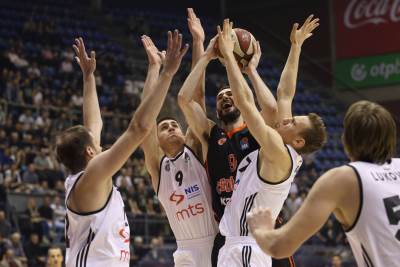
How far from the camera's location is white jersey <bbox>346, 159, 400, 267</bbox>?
3293 mm

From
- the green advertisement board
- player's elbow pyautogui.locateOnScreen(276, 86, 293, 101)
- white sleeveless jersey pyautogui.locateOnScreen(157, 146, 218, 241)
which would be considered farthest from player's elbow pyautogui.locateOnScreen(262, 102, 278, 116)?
the green advertisement board

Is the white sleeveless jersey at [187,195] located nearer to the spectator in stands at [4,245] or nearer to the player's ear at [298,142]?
the player's ear at [298,142]

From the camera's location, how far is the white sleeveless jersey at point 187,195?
620cm

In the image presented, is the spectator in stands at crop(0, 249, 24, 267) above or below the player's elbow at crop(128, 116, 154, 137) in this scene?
below

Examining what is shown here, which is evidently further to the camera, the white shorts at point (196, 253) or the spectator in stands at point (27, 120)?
the spectator in stands at point (27, 120)

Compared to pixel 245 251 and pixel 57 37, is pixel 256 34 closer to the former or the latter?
pixel 57 37

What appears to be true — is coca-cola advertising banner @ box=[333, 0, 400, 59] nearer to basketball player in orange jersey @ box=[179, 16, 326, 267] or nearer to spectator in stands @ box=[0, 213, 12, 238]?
spectator in stands @ box=[0, 213, 12, 238]

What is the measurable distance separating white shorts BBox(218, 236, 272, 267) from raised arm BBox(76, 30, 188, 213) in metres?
1.30

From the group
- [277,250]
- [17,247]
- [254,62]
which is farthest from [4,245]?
[277,250]

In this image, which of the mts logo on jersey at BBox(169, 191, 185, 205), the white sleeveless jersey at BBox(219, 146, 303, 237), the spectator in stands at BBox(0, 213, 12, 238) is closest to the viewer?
the white sleeveless jersey at BBox(219, 146, 303, 237)

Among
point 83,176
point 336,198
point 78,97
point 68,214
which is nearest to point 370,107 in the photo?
point 336,198

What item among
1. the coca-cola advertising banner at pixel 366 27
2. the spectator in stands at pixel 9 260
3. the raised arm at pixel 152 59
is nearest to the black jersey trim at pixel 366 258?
the raised arm at pixel 152 59

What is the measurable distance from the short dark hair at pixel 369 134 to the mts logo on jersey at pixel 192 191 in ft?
9.49

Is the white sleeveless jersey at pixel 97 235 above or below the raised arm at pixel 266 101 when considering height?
below
